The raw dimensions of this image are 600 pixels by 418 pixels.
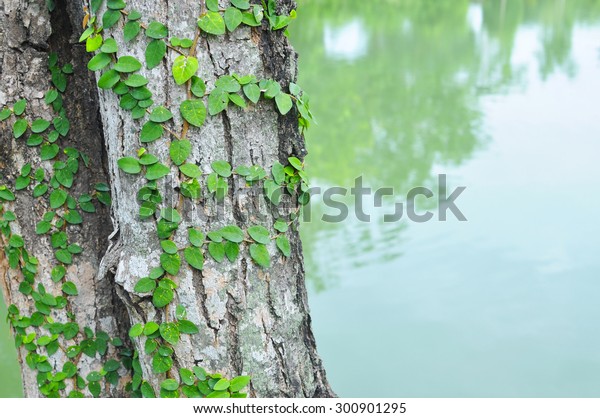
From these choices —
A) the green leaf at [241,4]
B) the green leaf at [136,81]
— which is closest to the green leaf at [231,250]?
the green leaf at [136,81]

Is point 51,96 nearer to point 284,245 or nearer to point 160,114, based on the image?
point 160,114

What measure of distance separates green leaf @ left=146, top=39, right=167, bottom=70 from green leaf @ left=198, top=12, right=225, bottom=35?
80mm

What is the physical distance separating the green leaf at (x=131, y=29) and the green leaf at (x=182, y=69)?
3.7 inches

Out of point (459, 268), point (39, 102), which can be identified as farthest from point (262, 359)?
point (459, 268)

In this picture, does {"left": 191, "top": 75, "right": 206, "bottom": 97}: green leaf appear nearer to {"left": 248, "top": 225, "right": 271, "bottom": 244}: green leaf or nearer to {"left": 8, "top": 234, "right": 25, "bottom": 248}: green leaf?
{"left": 248, "top": 225, "right": 271, "bottom": 244}: green leaf

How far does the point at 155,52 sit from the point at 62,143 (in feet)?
1.76

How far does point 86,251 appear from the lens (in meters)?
1.73

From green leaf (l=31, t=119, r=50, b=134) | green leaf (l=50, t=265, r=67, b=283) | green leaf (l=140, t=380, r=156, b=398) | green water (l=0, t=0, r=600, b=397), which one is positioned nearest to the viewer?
green leaf (l=140, t=380, r=156, b=398)

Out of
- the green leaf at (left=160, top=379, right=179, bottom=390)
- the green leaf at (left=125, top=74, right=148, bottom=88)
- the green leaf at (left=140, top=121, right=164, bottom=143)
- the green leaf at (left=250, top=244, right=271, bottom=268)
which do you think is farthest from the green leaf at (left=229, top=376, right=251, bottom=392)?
the green leaf at (left=125, top=74, right=148, bottom=88)

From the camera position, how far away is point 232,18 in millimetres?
1261

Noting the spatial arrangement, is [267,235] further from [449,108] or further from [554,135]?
[449,108]

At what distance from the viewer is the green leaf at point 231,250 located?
4.44 ft

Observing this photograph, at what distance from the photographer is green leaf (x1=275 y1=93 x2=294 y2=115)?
1.33m

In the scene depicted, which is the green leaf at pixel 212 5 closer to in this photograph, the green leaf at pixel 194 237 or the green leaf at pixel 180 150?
the green leaf at pixel 180 150
